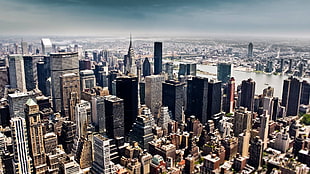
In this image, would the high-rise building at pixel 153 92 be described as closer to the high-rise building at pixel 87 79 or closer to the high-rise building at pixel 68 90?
the high-rise building at pixel 68 90

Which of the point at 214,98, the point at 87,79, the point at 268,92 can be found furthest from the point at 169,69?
the point at 268,92

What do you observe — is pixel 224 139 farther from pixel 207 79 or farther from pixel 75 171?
pixel 75 171

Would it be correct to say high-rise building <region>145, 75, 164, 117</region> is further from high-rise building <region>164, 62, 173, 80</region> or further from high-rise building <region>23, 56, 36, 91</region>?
high-rise building <region>23, 56, 36, 91</region>

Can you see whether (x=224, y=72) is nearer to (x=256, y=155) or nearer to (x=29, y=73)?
(x=256, y=155)

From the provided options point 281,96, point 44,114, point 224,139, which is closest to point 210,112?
point 224,139

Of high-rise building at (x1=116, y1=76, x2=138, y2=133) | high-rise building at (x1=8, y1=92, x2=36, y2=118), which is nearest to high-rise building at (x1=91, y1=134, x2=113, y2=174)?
high-rise building at (x1=116, y1=76, x2=138, y2=133)

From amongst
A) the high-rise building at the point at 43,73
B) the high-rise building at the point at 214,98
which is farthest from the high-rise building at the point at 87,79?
the high-rise building at the point at 214,98
